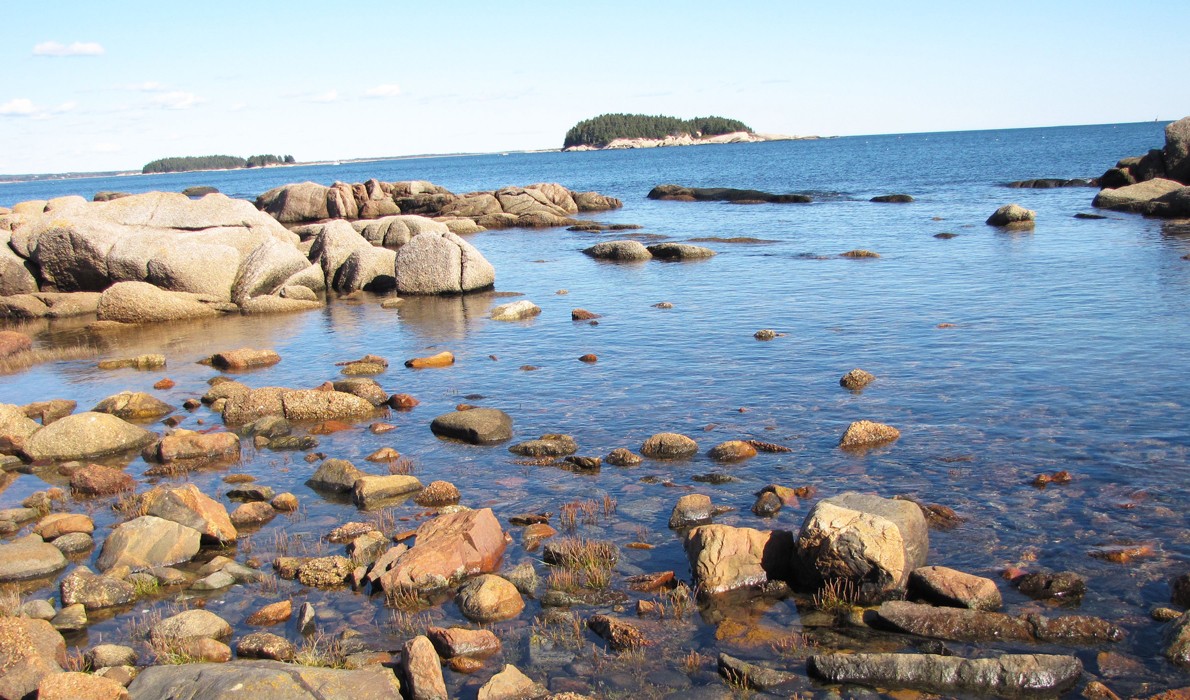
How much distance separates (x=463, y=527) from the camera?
408 inches

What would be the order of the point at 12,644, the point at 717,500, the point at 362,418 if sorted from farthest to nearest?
the point at 362,418 < the point at 717,500 < the point at 12,644

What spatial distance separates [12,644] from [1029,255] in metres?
32.2

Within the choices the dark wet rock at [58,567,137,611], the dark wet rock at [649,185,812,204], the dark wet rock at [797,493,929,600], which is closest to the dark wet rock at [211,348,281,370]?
the dark wet rock at [58,567,137,611]

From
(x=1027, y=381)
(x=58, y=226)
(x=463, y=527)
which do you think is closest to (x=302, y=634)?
(x=463, y=527)

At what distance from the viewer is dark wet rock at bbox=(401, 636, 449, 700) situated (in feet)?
24.5

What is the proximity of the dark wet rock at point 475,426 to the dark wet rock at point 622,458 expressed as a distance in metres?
2.09

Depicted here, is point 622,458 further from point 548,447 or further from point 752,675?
point 752,675

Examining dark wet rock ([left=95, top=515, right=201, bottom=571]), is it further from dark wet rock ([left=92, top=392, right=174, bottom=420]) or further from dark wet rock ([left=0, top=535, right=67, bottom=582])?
dark wet rock ([left=92, top=392, right=174, bottom=420])

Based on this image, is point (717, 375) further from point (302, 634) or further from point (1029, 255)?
point (1029, 255)

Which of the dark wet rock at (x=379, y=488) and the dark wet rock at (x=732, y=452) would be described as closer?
the dark wet rock at (x=379, y=488)

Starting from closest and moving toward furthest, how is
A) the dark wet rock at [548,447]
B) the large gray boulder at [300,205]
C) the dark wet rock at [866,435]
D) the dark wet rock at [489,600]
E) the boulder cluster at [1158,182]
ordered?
the dark wet rock at [489,600] → the dark wet rock at [866,435] → the dark wet rock at [548,447] → the boulder cluster at [1158,182] → the large gray boulder at [300,205]

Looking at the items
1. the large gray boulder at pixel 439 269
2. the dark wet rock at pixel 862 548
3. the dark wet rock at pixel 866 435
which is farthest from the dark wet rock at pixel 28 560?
the large gray boulder at pixel 439 269

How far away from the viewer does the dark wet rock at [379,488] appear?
12145mm

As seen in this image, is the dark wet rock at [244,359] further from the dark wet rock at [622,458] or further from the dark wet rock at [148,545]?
the dark wet rock at [622,458]
